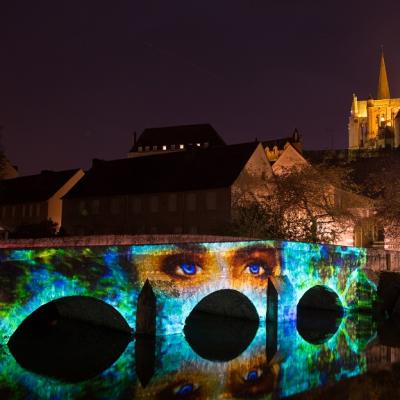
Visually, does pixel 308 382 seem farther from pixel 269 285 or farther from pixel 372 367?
pixel 269 285

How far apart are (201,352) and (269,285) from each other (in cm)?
597

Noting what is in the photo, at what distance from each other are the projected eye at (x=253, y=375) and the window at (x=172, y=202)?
25.6 m

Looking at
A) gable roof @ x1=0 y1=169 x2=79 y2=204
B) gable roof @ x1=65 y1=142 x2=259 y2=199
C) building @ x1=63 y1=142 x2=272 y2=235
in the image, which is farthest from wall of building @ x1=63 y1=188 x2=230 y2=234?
gable roof @ x1=0 y1=169 x2=79 y2=204

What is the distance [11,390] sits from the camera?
15.9 m

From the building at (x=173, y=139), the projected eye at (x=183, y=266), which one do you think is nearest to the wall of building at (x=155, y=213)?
the projected eye at (x=183, y=266)

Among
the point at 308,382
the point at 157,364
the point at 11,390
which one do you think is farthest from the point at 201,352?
the point at 11,390

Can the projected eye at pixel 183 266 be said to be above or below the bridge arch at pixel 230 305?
above

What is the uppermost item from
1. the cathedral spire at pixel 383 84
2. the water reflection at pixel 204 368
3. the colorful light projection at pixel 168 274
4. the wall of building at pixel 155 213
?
the cathedral spire at pixel 383 84

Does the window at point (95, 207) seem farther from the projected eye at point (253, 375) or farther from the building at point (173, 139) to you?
the building at point (173, 139)

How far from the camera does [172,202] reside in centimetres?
4425

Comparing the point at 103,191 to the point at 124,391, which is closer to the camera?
the point at 124,391

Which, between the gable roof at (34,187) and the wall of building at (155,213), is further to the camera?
the gable roof at (34,187)

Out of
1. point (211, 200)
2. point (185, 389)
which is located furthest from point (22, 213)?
point (185, 389)

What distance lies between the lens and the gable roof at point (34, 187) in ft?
187
